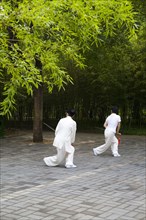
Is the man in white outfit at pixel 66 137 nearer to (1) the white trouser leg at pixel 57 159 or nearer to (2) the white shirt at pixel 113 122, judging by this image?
(1) the white trouser leg at pixel 57 159

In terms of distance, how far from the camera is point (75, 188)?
7.60m

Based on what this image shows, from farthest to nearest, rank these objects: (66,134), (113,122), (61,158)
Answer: (113,122), (61,158), (66,134)

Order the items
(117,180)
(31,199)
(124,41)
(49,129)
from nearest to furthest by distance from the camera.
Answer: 1. (31,199)
2. (117,180)
3. (124,41)
4. (49,129)

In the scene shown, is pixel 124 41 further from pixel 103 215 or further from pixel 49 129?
pixel 103 215

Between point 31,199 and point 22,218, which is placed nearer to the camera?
point 22,218

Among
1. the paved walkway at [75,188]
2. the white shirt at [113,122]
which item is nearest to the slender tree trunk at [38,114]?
the paved walkway at [75,188]

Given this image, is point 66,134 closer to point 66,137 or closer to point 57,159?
point 66,137

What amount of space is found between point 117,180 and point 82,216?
2.78m

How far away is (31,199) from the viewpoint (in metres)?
6.67

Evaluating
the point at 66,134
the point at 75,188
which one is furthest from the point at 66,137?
the point at 75,188

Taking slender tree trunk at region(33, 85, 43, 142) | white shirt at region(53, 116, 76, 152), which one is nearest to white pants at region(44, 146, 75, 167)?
white shirt at region(53, 116, 76, 152)

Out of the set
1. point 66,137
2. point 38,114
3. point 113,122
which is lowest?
point 66,137

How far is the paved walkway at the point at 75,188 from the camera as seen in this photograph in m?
5.96

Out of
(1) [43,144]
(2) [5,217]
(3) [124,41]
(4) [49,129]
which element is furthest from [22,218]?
(4) [49,129]
